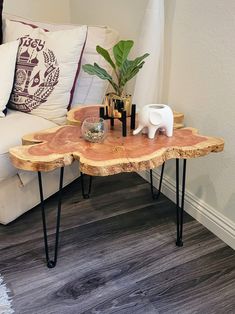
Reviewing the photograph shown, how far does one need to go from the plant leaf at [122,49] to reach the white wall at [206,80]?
0.42 m

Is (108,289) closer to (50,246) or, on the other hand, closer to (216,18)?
(50,246)

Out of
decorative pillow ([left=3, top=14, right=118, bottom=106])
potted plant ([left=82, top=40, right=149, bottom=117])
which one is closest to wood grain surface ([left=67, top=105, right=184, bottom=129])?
decorative pillow ([left=3, top=14, right=118, bottom=106])

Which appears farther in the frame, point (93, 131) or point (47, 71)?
point (47, 71)

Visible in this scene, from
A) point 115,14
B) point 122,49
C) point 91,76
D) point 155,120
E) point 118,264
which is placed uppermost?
point 115,14

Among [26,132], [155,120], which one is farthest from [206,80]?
[26,132]

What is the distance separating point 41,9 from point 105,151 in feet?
6.46

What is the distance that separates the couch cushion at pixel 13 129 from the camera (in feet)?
4.73

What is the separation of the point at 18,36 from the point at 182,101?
100cm

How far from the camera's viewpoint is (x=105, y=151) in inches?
46.6

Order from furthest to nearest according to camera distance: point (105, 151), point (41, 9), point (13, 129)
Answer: point (41, 9) → point (13, 129) → point (105, 151)

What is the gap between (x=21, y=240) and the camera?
61.0 inches

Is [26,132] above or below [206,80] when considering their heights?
below

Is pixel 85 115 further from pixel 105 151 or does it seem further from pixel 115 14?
pixel 115 14

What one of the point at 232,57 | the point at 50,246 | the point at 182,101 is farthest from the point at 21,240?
the point at 232,57
